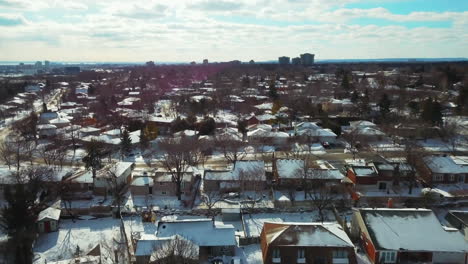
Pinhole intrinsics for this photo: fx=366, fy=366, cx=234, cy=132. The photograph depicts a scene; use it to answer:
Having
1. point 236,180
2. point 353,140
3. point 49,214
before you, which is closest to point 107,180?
point 49,214

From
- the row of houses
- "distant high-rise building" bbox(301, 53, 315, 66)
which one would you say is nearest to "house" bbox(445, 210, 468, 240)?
the row of houses

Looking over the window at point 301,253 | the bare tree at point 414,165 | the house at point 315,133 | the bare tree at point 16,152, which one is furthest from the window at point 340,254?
the bare tree at point 16,152

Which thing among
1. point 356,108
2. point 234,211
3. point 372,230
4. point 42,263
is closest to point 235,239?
point 234,211

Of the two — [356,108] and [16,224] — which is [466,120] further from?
[16,224]

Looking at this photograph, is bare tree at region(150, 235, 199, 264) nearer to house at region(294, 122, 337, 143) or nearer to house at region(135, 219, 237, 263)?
house at region(135, 219, 237, 263)

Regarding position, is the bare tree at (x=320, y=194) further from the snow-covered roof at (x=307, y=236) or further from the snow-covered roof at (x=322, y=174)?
the snow-covered roof at (x=307, y=236)

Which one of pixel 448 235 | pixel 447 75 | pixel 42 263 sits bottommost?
pixel 42 263
